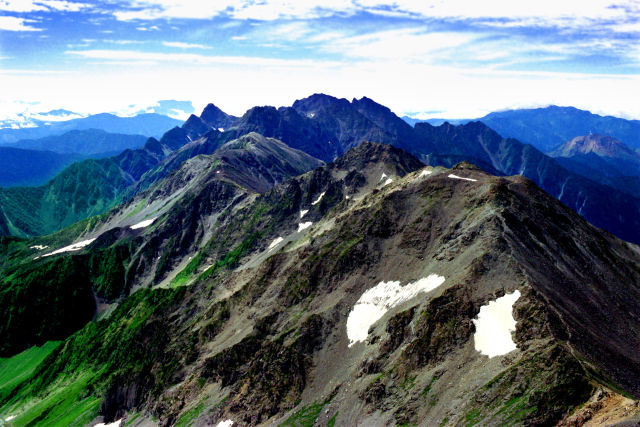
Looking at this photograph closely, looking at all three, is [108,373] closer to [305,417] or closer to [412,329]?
[305,417]

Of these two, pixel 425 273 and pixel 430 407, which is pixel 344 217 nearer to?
pixel 425 273

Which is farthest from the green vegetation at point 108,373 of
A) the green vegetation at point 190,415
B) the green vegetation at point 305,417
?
the green vegetation at point 305,417

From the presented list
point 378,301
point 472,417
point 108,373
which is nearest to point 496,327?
point 472,417

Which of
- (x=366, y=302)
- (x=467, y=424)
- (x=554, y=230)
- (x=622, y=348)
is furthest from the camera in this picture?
(x=554, y=230)

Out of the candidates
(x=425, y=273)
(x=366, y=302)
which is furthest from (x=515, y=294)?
(x=366, y=302)

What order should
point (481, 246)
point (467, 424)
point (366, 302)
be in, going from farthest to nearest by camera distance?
point (366, 302), point (481, 246), point (467, 424)

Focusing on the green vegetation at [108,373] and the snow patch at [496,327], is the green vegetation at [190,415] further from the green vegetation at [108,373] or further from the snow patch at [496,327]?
the snow patch at [496,327]

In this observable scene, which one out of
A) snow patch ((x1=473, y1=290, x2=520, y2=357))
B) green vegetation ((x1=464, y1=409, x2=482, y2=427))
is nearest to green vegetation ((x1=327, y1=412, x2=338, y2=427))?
green vegetation ((x1=464, y1=409, x2=482, y2=427))

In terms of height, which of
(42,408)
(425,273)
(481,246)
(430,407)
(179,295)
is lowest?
(42,408)
